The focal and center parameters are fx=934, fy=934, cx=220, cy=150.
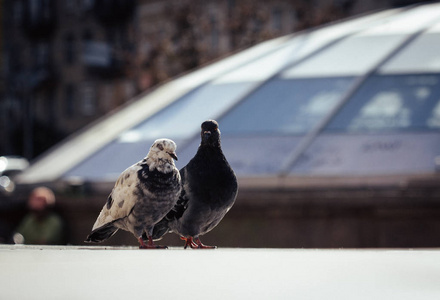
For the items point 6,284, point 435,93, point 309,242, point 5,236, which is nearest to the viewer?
point 6,284

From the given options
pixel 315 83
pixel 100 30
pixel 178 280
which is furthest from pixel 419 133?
pixel 100 30

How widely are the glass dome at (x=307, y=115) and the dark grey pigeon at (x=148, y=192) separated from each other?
16.8 feet

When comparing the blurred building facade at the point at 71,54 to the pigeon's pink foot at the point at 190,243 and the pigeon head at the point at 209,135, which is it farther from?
the pigeon head at the point at 209,135

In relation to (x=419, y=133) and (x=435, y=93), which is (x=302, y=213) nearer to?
(x=419, y=133)

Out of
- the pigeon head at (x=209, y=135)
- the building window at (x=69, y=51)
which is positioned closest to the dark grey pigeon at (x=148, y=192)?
the pigeon head at (x=209, y=135)

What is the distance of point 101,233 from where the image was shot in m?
2.75

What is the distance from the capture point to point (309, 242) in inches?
276

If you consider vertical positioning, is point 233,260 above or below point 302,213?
above

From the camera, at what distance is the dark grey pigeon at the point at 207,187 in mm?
2568

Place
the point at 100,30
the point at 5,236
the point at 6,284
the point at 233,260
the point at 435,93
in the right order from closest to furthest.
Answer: the point at 6,284 < the point at 233,260 < the point at 5,236 < the point at 435,93 < the point at 100,30

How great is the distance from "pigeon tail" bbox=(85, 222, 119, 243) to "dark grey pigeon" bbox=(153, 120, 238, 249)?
182 mm

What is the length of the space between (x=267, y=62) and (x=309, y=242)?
4.31 meters

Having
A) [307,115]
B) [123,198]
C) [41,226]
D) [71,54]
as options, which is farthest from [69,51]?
[123,198]

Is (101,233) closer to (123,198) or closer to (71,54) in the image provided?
(123,198)
